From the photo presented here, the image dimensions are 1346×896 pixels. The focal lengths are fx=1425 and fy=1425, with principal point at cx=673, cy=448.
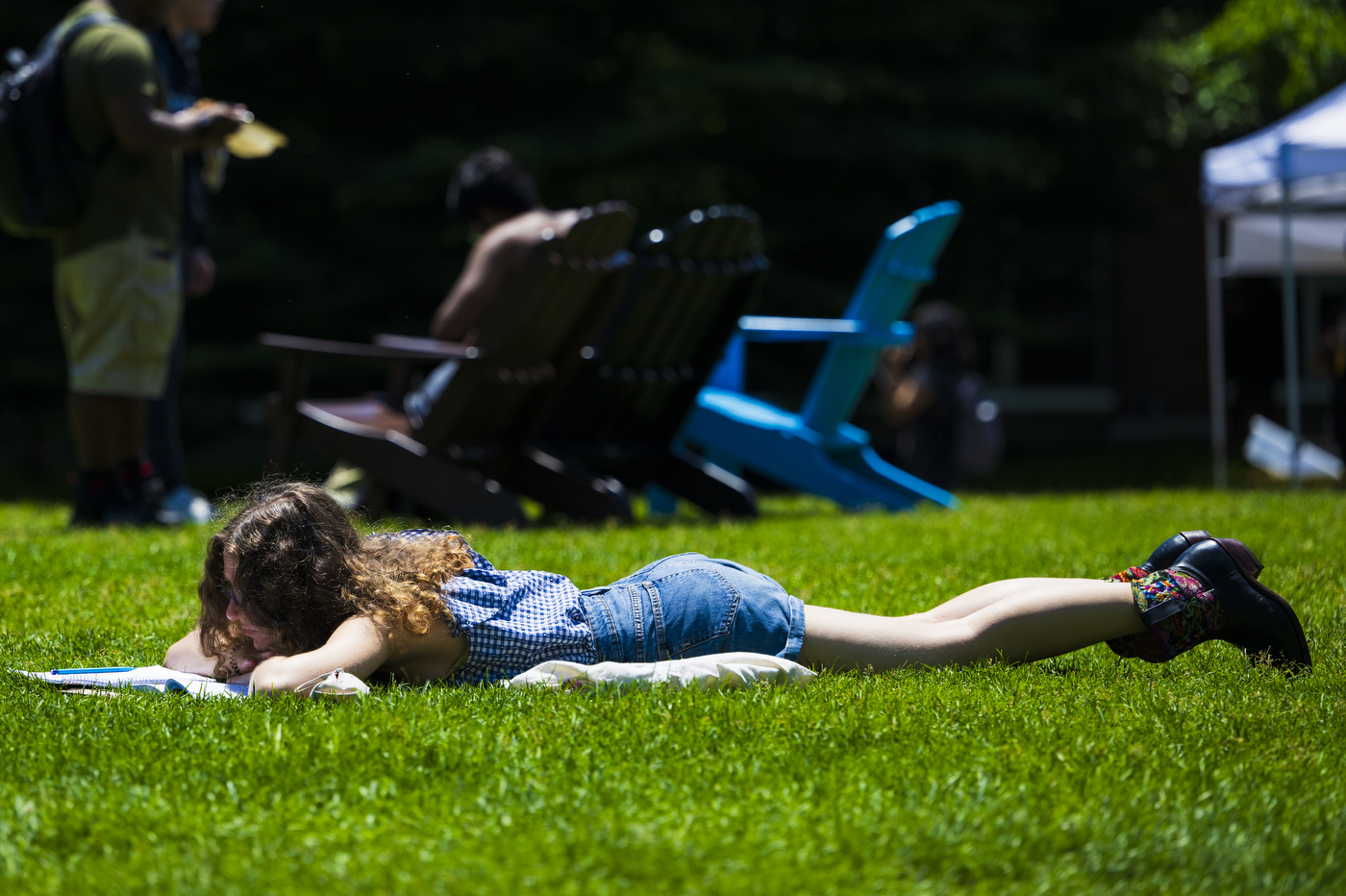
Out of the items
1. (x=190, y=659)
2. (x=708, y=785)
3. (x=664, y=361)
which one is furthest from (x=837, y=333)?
(x=708, y=785)

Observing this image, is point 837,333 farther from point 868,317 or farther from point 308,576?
point 308,576

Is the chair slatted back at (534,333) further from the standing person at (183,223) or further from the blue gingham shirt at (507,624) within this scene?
the blue gingham shirt at (507,624)

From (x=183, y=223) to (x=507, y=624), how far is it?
180 inches

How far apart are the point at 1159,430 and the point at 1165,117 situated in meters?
4.69

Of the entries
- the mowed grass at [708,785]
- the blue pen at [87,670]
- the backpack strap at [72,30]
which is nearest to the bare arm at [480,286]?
the backpack strap at [72,30]

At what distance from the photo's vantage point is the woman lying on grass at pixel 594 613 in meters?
2.96

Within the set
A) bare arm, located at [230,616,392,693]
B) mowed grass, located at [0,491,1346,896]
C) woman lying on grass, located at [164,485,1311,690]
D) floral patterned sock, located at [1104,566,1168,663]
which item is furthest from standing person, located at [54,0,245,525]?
floral patterned sock, located at [1104,566,1168,663]

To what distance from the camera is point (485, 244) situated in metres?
6.67

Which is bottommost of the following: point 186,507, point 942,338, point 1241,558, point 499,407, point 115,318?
point 186,507

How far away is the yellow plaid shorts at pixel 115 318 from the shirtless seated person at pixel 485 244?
3.84ft

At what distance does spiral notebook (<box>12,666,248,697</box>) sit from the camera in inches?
119

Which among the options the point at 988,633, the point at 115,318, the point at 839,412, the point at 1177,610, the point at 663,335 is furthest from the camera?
the point at 839,412

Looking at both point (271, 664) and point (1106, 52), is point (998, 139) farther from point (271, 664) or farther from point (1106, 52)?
point (271, 664)

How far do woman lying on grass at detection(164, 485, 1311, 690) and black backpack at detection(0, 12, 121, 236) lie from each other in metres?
3.54
